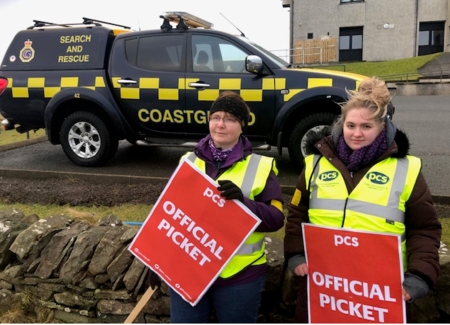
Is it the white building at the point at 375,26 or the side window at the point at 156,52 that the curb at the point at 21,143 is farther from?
the white building at the point at 375,26

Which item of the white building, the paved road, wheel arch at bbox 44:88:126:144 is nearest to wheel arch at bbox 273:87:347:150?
the paved road

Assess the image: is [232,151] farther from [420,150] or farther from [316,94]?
[420,150]

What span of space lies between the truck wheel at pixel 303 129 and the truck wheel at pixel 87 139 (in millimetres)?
2328

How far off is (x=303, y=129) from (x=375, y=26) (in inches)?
899

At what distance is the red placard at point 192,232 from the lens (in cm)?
186

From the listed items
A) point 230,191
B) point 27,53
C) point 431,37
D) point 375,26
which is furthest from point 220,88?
point 431,37

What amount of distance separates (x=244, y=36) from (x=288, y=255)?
3861 millimetres

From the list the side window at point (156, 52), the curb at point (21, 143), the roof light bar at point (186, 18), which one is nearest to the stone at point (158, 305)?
the side window at point (156, 52)

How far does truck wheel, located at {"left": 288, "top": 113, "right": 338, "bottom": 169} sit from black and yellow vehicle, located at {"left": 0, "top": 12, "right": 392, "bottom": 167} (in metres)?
0.01

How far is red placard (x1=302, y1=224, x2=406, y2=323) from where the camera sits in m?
1.63

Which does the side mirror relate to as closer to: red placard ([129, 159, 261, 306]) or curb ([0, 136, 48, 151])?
red placard ([129, 159, 261, 306])

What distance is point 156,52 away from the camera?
5.09 meters

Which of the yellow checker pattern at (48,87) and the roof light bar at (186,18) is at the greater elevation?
the roof light bar at (186,18)

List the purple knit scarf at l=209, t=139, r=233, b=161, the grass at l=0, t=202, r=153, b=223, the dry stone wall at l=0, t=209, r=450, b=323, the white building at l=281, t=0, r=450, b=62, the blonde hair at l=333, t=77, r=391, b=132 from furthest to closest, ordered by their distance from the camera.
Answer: the white building at l=281, t=0, r=450, b=62
the grass at l=0, t=202, r=153, b=223
the dry stone wall at l=0, t=209, r=450, b=323
the purple knit scarf at l=209, t=139, r=233, b=161
the blonde hair at l=333, t=77, r=391, b=132
